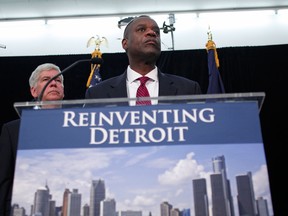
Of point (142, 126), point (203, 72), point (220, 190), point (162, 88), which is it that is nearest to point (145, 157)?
point (142, 126)

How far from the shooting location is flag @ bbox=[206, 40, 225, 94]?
4.72 m

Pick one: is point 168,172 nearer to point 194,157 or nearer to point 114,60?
point 194,157

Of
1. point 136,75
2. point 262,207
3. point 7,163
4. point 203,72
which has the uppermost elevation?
point 203,72

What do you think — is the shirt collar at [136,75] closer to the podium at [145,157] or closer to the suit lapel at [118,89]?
the suit lapel at [118,89]

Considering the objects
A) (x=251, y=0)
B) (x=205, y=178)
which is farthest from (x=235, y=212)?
(x=251, y=0)

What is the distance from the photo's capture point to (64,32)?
6.13m

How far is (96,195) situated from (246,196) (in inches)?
13.2

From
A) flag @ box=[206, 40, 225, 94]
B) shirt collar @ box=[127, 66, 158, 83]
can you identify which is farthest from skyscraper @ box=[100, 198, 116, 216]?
flag @ box=[206, 40, 225, 94]

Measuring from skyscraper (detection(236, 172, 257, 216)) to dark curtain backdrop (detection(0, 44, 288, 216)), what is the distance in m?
4.35

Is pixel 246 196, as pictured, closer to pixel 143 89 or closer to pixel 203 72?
pixel 143 89

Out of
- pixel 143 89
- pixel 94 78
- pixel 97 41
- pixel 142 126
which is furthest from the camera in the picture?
pixel 97 41

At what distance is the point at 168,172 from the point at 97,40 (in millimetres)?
4959

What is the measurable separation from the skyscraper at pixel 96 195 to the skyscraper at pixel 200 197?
21 centimetres

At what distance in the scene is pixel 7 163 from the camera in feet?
5.48
